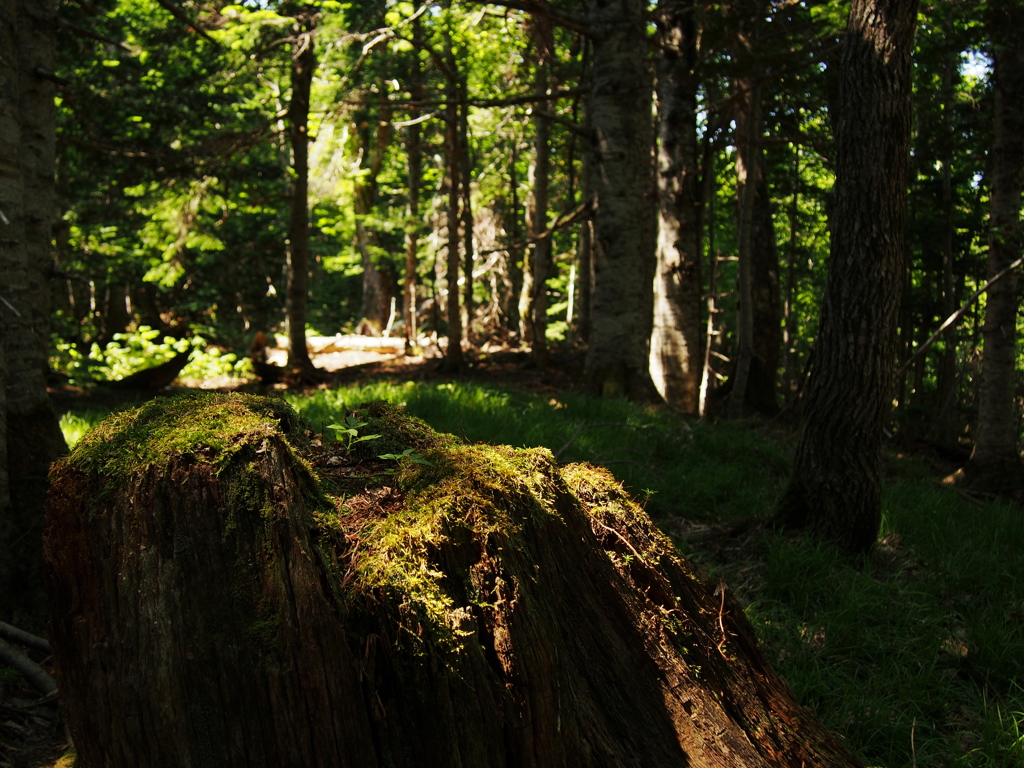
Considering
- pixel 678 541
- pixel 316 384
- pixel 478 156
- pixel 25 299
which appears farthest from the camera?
pixel 478 156

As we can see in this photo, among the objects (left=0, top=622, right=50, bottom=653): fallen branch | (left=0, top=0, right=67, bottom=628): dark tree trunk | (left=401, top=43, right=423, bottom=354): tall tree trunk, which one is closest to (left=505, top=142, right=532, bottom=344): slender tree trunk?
(left=401, top=43, right=423, bottom=354): tall tree trunk

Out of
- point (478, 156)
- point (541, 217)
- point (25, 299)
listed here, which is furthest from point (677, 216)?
point (478, 156)

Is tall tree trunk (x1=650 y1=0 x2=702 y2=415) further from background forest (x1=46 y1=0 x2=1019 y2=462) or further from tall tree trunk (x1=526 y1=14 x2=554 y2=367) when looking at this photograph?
tall tree trunk (x1=526 y1=14 x2=554 y2=367)

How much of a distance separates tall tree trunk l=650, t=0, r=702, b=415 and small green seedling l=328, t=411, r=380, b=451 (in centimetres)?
765

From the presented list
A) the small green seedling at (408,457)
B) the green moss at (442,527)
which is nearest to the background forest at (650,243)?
the green moss at (442,527)

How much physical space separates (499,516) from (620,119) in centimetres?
764

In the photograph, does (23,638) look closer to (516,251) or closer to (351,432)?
(351,432)

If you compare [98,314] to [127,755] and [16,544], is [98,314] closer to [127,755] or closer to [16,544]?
[16,544]

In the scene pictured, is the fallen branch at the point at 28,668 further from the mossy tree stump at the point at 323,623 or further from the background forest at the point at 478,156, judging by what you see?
the background forest at the point at 478,156

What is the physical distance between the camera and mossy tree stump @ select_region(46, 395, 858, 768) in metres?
1.64

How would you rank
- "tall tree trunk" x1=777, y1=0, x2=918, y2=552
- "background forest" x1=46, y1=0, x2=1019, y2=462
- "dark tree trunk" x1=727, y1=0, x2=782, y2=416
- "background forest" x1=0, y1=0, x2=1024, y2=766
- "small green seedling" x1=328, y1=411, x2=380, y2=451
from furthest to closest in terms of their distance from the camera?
"dark tree trunk" x1=727, y1=0, x2=782, y2=416, "background forest" x1=46, y1=0, x2=1019, y2=462, "tall tree trunk" x1=777, y1=0, x2=918, y2=552, "background forest" x1=0, y1=0, x2=1024, y2=766, "small green seedling" x1=328, y1=411, x2=380, y2=451

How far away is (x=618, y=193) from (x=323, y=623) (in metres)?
7.74

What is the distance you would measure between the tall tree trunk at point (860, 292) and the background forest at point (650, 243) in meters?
0.12

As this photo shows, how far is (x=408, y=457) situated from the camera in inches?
92.1
